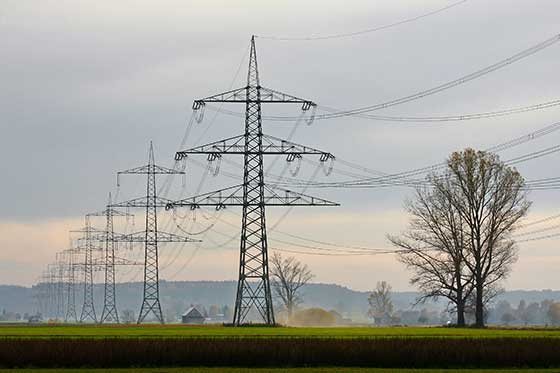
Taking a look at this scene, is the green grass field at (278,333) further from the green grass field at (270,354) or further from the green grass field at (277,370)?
the green grass field at (277,370)

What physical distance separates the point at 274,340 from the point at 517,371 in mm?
13632

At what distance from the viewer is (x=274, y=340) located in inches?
2315

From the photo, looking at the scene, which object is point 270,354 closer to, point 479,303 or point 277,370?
point 277,370

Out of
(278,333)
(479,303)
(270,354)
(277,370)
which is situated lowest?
(277,370)

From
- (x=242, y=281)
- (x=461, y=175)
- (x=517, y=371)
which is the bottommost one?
(x=517, y=371)

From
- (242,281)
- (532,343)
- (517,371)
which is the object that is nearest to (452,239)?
(242,281)

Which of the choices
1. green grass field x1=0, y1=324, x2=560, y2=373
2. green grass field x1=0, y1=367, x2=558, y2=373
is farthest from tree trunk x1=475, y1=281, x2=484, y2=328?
green grass field x1=0, y1=367, x2=558, y2=373

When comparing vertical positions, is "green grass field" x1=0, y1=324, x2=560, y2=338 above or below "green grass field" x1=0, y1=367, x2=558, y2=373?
above

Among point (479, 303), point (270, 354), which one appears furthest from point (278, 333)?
point (479, 303)

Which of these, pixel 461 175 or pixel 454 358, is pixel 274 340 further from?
pixel 461 175

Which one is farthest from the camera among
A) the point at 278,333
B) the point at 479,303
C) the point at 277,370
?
the point at 479,303

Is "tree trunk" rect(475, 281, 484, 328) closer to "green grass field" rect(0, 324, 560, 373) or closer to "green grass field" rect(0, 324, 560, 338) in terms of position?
"green grass field" rect(0, 324, 560, 338)

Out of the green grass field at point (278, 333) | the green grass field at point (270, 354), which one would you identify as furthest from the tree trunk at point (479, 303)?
the green grass field at point (270, 354)

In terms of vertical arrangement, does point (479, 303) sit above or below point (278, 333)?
above
